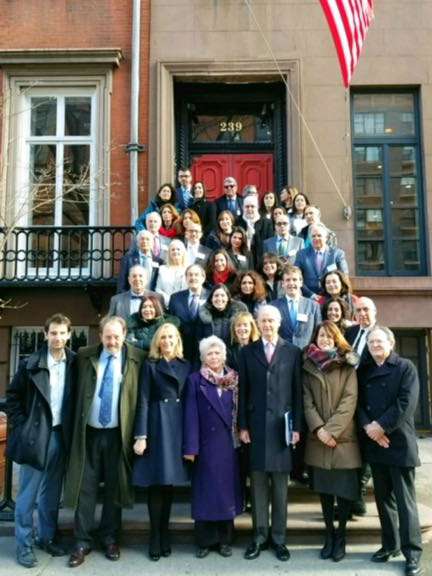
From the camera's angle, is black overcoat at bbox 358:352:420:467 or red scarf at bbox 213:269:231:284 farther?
red scarf at bbox 213:269:231:284

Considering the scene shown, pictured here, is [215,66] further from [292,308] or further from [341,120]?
[292,308]

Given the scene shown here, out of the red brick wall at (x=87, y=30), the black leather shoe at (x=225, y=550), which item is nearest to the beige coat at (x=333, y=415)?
the black leather shoe at (x=225, y=550)

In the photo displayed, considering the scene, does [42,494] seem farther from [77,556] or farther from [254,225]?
[254,225]

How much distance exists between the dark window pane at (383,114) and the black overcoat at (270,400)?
7.25m

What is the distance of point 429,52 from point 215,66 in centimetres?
399

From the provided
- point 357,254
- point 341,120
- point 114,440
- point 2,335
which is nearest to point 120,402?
point 114,440

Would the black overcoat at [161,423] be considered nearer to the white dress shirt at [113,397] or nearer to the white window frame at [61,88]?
the white dress shirt at [113,397]

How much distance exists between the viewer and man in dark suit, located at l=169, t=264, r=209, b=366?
5945 millimetres

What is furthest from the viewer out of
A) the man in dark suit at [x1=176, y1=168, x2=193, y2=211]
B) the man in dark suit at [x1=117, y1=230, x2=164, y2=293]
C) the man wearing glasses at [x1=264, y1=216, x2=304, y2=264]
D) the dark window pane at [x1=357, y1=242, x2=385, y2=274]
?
the dark window pane at [x1=357, y1=242, x2=385, y2=274]

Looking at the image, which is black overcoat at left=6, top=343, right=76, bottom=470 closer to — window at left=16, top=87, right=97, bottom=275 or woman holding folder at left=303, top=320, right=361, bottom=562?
woman holding folder at left=303, top=320, right=361, bottom=562

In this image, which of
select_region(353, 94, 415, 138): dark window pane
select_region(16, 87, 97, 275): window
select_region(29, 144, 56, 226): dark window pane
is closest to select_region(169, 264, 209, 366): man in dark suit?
select_region(16, 87, 97, 275): window

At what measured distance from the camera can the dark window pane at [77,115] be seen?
11.2 meters

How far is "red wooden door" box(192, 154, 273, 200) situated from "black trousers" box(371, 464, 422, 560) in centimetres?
741

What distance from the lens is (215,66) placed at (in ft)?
35.7
